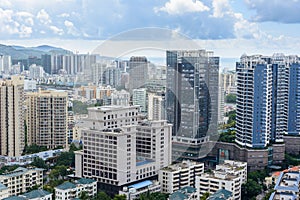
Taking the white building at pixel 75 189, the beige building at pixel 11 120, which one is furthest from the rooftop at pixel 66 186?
the beige building at pixel 11 120

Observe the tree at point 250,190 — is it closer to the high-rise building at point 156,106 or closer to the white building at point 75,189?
the high-rise building at point 156,106

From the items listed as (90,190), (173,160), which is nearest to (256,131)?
(173,160)

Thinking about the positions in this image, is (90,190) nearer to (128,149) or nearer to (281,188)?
(128,149)

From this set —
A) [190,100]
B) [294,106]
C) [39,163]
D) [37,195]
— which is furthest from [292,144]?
[37,195]

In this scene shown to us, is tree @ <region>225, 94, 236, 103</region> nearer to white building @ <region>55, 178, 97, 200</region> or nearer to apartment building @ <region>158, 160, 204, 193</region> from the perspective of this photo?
apartment building @ <region>158, 160, 204, 193</region>

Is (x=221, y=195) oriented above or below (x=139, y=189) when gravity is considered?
above

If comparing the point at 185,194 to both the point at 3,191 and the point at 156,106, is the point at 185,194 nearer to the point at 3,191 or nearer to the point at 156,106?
the point at 3,191
